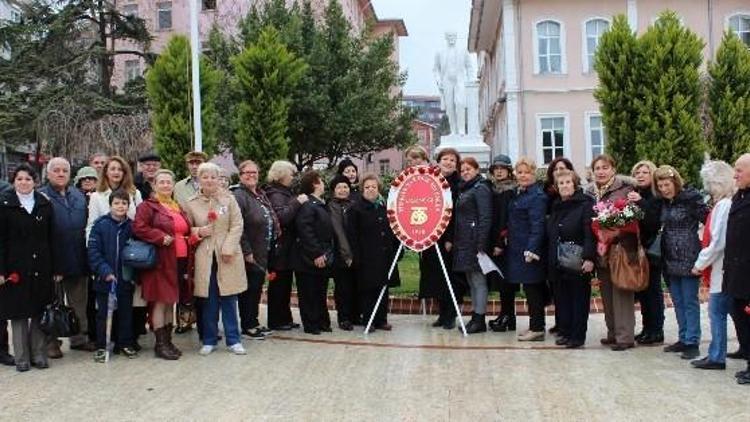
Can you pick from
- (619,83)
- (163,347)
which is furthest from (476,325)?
(619,83)

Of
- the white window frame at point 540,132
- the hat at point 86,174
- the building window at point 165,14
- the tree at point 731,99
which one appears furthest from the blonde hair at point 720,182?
the building window at point 165,14

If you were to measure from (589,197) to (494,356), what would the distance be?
183 cm

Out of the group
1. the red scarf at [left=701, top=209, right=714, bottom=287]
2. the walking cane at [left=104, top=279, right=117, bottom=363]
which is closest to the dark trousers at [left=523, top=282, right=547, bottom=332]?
the red scarf at [left=701, top=209, right=714, bottom=287]

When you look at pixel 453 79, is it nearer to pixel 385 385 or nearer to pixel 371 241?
pixel 371 241

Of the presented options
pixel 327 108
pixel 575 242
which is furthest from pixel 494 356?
pixel 327 108

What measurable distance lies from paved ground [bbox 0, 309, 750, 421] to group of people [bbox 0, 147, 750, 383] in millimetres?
378

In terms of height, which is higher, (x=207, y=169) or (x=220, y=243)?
(x=207, y=169)

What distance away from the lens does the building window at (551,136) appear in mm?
28172

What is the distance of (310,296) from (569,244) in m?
2.87

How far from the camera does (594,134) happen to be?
2809 cm

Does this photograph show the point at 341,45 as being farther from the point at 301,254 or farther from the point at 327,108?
the point at 301,254

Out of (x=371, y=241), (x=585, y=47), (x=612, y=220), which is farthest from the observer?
(x=585, y=47)

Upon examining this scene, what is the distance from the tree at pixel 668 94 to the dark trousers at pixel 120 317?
48.7 ft

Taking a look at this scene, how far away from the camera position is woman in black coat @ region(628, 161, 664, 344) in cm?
711
